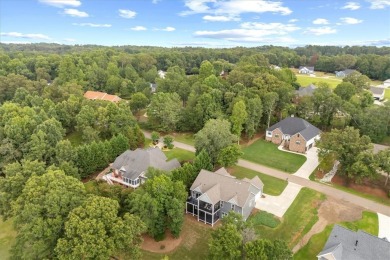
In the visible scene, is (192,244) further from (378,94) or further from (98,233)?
(378,94)

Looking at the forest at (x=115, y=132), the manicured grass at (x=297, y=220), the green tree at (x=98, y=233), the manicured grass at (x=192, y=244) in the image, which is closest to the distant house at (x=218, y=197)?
the manicured grass at (x=192, y=244)

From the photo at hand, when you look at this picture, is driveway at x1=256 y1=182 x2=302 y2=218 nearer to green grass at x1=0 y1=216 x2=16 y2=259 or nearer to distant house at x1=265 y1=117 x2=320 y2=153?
distant house at x1=265 y1=117 x2=320 y2=153

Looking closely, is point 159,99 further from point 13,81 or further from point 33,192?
point 13,81

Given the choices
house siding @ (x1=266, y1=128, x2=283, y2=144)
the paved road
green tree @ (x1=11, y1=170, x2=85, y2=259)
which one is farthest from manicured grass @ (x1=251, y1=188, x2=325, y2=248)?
green tree @ (x1=11, y1=170, x2=85, y2=259)

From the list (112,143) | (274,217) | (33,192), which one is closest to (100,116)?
(112,143)

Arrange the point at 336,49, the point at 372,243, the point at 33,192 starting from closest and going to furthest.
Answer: the point at 372,243
the point at 33,192
the point at 336,49

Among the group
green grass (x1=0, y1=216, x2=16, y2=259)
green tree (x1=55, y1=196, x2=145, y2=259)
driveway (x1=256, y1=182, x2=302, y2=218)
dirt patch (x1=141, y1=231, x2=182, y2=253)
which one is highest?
green tree (x1=55, y1=196, x2=145, y2=259)
